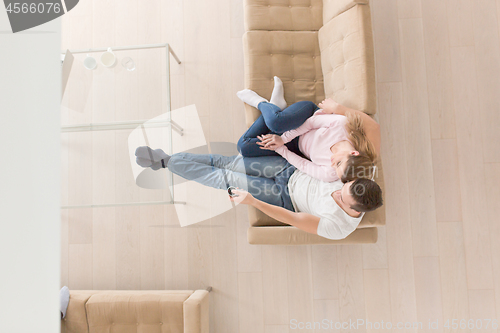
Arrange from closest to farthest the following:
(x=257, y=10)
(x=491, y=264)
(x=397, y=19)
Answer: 1. (x=257, y=10)
2. (x=491, y=264)
3. (x=397, y=19)

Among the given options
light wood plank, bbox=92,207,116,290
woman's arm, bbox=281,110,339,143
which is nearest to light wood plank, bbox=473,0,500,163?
woman's arm, bbox=281,110,339,143

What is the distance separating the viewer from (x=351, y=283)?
6.92 feet

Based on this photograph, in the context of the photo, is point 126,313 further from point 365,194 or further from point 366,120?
point 366,120

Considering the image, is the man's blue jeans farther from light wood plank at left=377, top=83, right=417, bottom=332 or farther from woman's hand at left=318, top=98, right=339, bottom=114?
light wood plank at left=377, top=83, right=417, bottom=332

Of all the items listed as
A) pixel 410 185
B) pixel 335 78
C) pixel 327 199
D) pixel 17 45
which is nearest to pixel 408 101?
pixel 410 185

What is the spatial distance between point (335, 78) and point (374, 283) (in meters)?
1.46

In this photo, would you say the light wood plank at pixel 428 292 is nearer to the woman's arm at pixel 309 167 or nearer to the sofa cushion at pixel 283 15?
the woman's arm at pixel 309 167

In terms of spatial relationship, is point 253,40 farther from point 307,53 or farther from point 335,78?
point 335,78

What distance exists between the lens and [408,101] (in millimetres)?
2193

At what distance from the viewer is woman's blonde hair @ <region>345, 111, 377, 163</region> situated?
160 cm

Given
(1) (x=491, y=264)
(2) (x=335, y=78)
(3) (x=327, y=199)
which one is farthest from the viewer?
(1) (x=491, y=264)

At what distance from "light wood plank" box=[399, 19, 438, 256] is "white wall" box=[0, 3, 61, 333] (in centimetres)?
229

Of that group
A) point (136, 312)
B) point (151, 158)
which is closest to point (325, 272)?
point (136, 312)

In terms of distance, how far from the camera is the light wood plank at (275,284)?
2.10 metres
